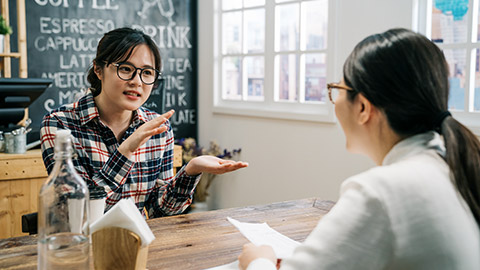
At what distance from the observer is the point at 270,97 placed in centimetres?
393

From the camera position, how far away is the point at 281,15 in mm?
3850

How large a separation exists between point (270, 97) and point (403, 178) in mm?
3091

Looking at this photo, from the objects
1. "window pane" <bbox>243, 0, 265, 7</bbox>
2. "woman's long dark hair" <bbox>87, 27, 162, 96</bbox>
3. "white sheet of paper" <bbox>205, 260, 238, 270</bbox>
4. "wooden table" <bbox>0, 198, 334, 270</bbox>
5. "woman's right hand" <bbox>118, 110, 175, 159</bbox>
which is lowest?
"wooden table" <bbox>0, 198, 334, 270</bbox>

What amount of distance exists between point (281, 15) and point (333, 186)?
1.37 meters

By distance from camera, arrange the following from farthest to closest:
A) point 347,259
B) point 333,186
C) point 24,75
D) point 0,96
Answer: point 24,75, point 333,186, point 0,96, point 347,259

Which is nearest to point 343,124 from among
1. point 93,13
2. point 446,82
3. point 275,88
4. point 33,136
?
point 446,82

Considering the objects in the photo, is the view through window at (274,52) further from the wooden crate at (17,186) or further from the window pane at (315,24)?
the wooden crate at (17,186)

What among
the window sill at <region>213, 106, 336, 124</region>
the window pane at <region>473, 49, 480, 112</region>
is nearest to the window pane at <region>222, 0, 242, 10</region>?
the window sill at <region>213, 106, 336, 124</region>

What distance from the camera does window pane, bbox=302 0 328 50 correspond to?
3.52 metres

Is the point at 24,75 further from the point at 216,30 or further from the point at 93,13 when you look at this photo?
the point at 216,30

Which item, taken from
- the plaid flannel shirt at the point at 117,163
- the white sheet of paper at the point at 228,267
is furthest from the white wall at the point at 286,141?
the white sheet of paper at the point at 228,267

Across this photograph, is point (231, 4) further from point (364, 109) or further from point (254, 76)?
point (364, 109)

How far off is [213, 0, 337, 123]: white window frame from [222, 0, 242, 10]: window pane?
0.06 meters

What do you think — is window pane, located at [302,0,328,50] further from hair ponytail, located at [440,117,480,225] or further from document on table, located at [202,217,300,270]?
hair ponytail, located at [440,117,480,225]
